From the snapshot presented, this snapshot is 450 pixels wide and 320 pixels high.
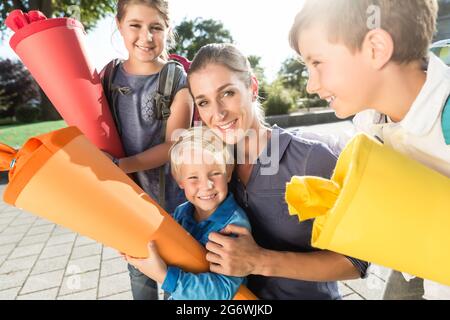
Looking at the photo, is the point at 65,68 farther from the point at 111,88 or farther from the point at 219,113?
the point at 219,113

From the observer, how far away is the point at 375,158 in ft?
2.21

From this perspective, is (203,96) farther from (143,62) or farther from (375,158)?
(375,158)

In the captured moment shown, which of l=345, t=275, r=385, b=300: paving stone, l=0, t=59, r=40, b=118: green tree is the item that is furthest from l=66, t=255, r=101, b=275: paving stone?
l=0, t=59, r=40, b=118: green tree

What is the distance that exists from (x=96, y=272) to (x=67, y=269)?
0.32m

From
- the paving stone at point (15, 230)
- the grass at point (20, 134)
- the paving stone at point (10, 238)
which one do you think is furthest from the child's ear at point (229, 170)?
the grass at point (20, 134)

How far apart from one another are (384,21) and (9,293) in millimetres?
3186

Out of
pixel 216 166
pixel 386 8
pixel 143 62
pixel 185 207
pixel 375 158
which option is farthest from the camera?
pixel 143 62

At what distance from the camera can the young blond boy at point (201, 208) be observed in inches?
40.5

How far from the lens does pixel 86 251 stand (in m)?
3.46

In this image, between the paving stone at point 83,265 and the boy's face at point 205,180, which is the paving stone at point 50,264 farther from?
the boy's face at point 205,180

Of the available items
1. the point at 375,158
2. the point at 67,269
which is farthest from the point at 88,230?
the point at 67,269

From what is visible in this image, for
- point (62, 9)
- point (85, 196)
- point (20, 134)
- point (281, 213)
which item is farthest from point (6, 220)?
point (62, 9)

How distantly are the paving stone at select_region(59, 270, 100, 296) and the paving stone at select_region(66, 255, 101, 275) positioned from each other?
84 millimetres

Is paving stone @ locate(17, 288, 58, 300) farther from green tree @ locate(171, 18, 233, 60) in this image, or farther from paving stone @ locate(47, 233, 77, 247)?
green tree @ locate(171, 18, 233, 60)
